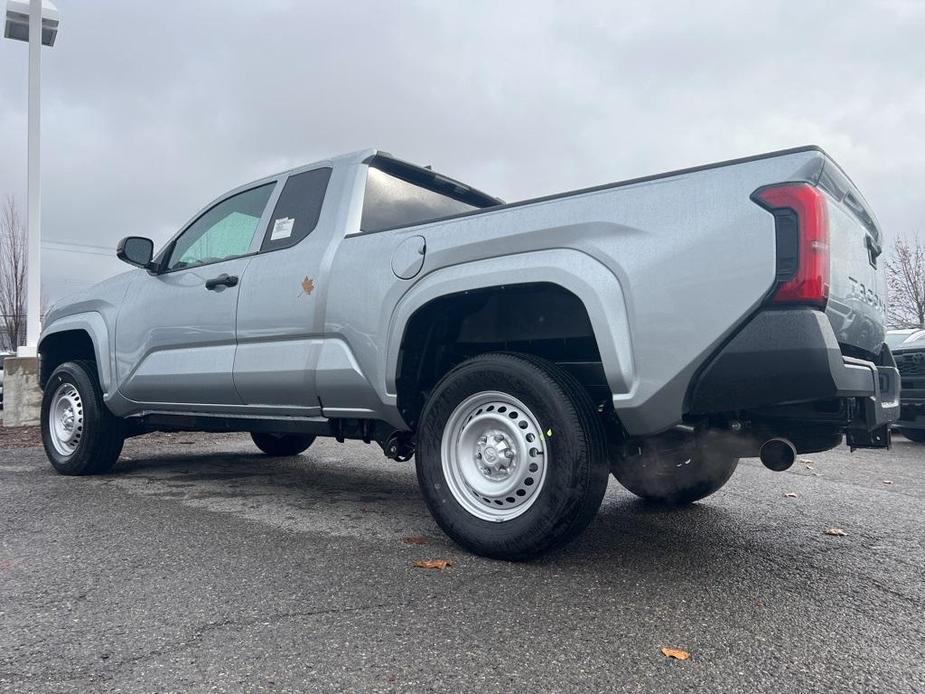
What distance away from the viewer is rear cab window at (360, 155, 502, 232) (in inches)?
157

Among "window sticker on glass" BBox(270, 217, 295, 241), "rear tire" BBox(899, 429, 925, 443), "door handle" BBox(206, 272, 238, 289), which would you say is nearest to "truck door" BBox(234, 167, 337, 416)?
"window sticker on glass" BBox(270, 217, 295, 241)

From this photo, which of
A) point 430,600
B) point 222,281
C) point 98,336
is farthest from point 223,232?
point 430,600

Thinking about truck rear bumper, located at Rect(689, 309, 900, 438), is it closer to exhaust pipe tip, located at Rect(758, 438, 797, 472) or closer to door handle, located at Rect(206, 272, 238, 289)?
exhaust pipe tip, located at Rect(758, 438, 797, 472)

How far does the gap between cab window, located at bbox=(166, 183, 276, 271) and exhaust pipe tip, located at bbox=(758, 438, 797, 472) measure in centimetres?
321

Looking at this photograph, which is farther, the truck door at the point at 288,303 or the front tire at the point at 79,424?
the front tire at the point at 79,424

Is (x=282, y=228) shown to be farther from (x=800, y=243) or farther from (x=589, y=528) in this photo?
(x=800, y=243)

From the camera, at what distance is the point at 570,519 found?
8.89 feet

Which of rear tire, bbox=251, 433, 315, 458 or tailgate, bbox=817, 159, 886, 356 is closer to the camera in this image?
tailgate, bbox=817, 159, 886, 356

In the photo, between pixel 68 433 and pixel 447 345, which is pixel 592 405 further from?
pixel 68 433

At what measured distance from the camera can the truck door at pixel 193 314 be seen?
4.30 meters

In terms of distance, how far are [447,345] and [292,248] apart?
1.18 meters

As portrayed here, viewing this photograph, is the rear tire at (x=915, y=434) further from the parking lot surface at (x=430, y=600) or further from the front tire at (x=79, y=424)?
the front tire at (x=79, y=424)

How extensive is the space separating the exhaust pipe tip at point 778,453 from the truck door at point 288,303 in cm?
226

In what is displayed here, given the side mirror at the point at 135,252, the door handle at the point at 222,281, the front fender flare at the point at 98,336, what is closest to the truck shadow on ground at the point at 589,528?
the front fender flare at the point at 98,336
